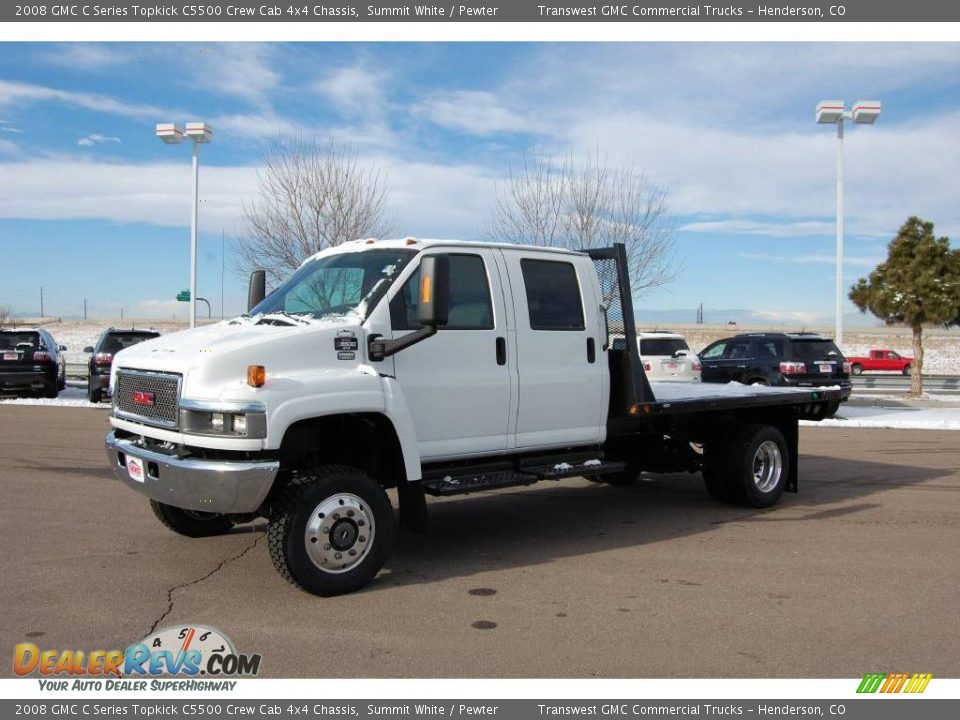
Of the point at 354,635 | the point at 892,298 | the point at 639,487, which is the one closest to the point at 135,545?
the point at 354,635

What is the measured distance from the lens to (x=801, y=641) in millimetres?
4820

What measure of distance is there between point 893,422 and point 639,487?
968cm

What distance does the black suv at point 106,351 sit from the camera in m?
19.0

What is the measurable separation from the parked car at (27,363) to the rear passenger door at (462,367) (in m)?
17.4

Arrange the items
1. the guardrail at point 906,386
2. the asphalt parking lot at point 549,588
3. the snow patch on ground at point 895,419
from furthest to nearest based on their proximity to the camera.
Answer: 1. the guardrail at point 906,386
2. the snow patch on ground at point 895,419
3. the asphalt parking lot at point 549,588

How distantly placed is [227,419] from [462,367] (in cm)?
179

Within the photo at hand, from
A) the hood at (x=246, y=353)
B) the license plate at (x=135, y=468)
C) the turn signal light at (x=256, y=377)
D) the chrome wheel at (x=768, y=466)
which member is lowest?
the chrome wheel at (x=768, y=466)

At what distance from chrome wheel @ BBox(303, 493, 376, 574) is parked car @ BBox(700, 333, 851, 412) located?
14.0 m

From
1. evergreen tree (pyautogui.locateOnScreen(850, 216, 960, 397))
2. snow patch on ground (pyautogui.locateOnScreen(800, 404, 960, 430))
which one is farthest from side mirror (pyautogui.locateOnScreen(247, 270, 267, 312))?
evergreen tree (pyautogui.locateOnScreen(850, 216, 960, 397))

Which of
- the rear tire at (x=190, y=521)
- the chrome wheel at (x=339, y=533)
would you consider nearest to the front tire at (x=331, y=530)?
the chrome wheel at (x=339, y=533)

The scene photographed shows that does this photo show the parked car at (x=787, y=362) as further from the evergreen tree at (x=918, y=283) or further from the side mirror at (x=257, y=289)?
the side mirror at (x=257, y=289)

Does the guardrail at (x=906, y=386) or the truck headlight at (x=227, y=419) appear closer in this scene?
the truck headlight at (x=227, y=419)

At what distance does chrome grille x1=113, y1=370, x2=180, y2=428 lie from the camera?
18.1ft
